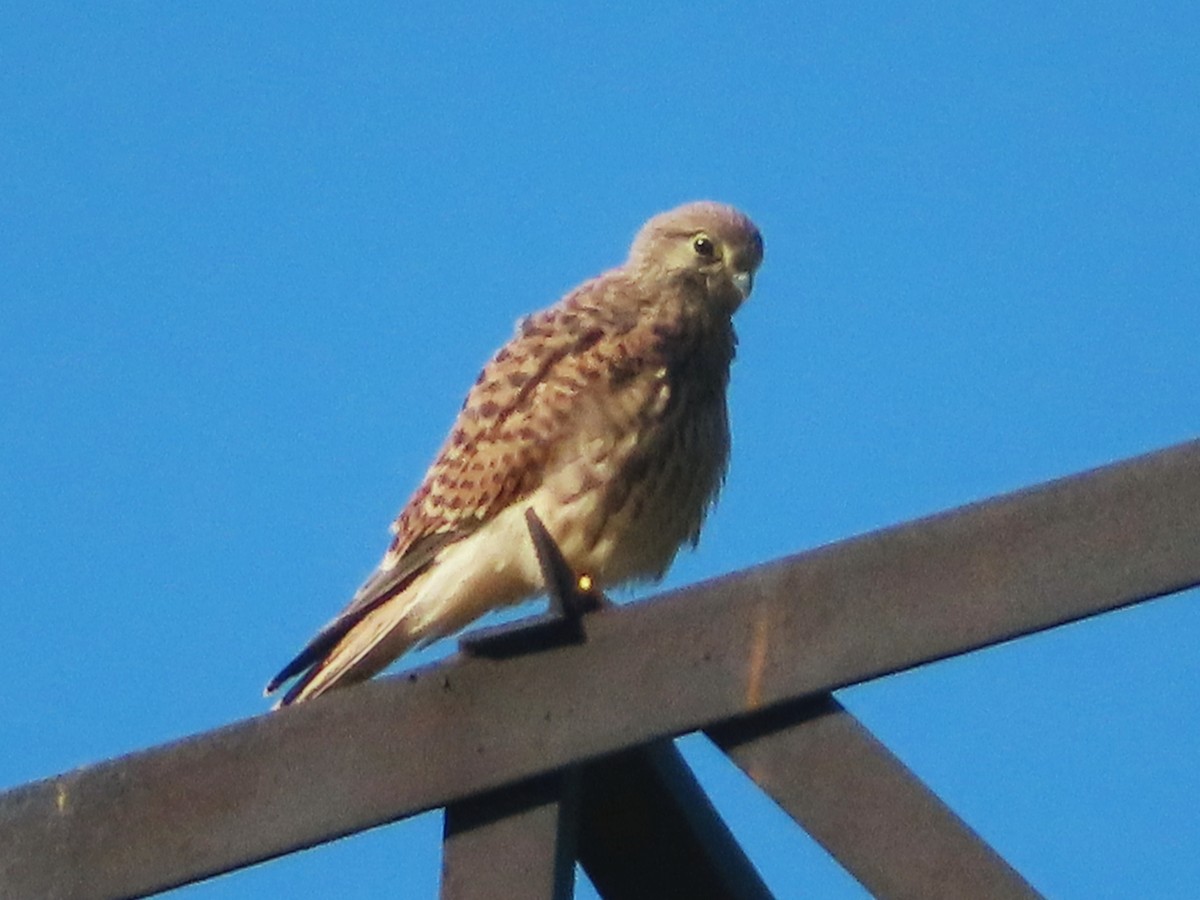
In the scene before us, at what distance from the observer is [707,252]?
4.97 metres

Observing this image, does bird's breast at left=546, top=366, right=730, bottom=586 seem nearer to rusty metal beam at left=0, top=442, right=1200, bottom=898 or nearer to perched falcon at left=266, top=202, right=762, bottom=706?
perched falcon at left=266, top=202, right=762, bottom=706

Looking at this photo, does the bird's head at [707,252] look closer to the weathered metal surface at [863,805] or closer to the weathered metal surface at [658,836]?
the weathered metal surface at [658,836]

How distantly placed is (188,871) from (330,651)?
172cm

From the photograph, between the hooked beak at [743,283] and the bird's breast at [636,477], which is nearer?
the bird's breast at [636,477]

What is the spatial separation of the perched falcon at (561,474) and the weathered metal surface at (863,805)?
194cm

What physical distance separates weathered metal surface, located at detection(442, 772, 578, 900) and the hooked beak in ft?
9.18

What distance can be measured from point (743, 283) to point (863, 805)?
9.59ft

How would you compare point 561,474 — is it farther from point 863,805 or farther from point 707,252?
point 863,805

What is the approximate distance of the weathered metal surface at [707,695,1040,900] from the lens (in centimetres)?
204

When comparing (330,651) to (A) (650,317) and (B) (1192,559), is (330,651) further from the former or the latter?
(B) (1192,559)

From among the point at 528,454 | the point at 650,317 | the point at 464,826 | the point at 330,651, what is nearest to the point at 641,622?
the point at 464,826

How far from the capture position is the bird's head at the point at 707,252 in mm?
4871

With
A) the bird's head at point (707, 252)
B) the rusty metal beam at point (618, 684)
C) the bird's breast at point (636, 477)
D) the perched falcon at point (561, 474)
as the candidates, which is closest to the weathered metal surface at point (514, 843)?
the rusty metal beam at point (618, 684)

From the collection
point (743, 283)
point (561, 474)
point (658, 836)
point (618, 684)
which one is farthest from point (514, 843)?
point (743, 283)
